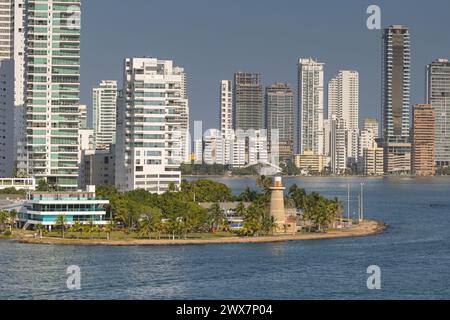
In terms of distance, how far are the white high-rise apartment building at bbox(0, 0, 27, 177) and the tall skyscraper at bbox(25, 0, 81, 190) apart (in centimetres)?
1469

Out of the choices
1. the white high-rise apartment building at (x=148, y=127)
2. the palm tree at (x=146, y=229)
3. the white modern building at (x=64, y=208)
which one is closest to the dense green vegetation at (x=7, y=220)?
the white modern building at (x=64, y=208)

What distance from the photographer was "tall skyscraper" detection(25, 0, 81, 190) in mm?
66750

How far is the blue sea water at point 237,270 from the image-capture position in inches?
1162

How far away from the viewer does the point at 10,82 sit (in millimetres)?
84938

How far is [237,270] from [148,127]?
32.9m

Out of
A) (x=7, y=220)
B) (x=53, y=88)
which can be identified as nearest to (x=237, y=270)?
(x=7, y=220)

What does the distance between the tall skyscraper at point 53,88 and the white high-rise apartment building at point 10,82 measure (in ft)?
48.2

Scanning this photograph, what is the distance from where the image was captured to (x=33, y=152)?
67.9 m

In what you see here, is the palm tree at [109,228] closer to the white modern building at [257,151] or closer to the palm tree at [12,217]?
the palm tree at [12,217]

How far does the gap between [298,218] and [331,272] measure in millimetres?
22576

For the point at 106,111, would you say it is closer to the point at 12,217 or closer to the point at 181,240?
the point at 12,217
